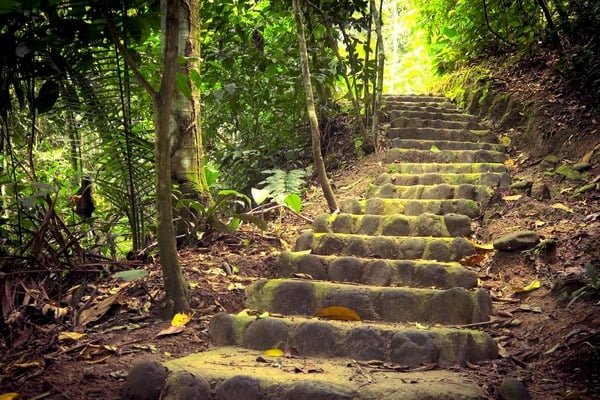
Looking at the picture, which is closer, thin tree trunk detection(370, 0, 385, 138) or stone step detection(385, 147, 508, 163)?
stone step detection(385, 147, 508, 163)

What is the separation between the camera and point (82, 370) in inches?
83.4

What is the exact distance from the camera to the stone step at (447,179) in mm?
4578

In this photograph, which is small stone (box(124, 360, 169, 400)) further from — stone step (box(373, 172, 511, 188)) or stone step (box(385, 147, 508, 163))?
stone step (box(385, 147, 508, 163))

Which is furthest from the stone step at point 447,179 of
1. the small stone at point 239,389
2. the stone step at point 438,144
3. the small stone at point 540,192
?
the small stone at point 239,389

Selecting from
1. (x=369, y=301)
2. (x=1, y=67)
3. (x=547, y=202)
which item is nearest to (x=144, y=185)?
(x=1, y=67)

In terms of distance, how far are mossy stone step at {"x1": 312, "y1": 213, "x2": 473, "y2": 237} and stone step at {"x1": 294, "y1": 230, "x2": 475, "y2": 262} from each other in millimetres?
246

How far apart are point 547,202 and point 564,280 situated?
1.43 m

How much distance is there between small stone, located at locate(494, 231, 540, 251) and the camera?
10.7 feet

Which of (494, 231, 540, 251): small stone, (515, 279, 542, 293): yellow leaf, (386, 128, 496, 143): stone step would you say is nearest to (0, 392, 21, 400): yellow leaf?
(515, 279, 542, 293): yellow leaf

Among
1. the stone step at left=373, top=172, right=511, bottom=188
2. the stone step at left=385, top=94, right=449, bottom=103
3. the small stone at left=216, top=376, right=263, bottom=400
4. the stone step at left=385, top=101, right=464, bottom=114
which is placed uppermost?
the stone step at left=385, top=94, right=449, bottom=103

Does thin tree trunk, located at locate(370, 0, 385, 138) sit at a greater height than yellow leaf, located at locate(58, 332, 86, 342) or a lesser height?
greater

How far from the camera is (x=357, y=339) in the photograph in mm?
2412

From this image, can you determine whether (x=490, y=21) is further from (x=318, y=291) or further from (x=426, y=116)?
(x=318, y=291)

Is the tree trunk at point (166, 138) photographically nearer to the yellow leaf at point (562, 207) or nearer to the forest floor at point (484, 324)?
the forest floor at point (484, 324)
